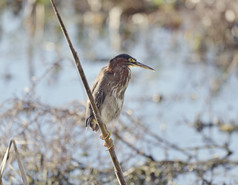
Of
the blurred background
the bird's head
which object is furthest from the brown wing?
the blurred background

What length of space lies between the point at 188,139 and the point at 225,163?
2.31 ft

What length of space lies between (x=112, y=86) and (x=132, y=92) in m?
3.31

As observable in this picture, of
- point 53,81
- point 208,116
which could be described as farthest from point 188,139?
point 53,81

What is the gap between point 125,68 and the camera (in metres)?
3.00

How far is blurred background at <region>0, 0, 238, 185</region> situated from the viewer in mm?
4203

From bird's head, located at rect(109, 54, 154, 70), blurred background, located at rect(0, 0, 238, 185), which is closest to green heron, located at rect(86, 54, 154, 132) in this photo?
bird's head, located at rect(109, 54, 154, 70)

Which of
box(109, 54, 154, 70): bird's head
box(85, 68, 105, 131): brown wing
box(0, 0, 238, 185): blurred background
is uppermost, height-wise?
box(0, 0, 238, 185): blurred background

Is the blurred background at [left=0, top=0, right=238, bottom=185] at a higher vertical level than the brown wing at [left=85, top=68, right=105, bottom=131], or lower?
higher

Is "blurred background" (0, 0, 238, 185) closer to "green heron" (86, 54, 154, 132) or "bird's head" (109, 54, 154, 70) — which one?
"green heron" (86, 54, 154, 132)

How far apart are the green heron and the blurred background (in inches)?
33.8

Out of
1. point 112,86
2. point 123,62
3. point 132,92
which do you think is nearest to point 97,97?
point 112,86

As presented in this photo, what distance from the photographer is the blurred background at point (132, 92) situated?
4203 mm

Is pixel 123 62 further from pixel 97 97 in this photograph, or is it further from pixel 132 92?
pixel 132 92

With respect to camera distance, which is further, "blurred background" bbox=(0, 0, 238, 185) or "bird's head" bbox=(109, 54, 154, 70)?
"blurred background" bbox=(0, 0, 238, 185)
